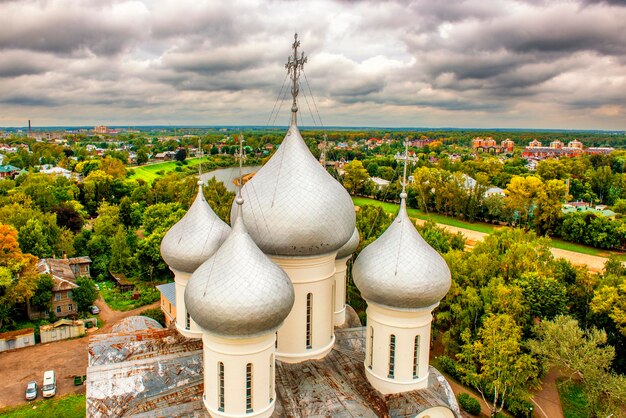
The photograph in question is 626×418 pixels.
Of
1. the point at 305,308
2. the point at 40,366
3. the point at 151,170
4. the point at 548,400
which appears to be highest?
the point at 305,308

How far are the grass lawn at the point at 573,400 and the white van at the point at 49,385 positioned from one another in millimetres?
23738

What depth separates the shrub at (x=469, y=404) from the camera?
20484mm

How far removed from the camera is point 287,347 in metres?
15.0

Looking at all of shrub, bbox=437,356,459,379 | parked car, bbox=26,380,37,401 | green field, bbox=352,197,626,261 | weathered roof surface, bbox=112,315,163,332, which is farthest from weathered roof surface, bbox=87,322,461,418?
green field, bbox=352,197,626,261

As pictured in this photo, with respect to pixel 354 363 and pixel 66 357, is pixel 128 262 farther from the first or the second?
pixel 354 363

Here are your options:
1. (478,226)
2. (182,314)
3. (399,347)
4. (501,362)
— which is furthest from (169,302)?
(478,226)

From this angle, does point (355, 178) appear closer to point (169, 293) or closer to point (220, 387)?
point (169, 293)

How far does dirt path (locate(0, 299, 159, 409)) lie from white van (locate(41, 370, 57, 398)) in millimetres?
311

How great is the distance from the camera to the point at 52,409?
20281 millimetres

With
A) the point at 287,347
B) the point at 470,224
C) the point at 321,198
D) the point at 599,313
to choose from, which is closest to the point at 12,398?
the point at 287,347

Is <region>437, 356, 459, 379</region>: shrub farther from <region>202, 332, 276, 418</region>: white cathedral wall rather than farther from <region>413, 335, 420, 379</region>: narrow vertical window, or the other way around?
<region>202, 332, 276, 418</region>: white cathedral wall

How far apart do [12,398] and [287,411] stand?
16.0 metres

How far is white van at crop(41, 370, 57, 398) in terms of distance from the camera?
834 inches

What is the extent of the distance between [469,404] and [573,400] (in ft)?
18.5
